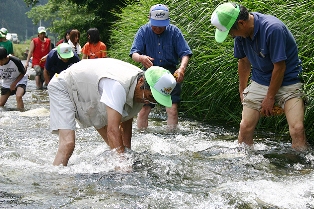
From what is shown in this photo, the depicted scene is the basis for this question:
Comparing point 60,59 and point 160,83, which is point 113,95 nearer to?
point 160,83

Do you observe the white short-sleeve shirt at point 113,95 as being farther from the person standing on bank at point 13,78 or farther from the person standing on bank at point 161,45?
the person standing on bank at point 13,78

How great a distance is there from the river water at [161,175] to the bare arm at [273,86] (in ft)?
1.74

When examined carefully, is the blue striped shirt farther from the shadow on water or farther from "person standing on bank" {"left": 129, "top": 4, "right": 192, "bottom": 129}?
the shadow on water

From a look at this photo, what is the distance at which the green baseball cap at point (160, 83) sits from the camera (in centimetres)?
485

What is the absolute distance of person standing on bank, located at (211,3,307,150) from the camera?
18.1 feet

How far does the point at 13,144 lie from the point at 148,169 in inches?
91.5

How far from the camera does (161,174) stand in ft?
17.3

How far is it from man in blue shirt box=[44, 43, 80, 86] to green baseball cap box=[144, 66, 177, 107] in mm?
5092

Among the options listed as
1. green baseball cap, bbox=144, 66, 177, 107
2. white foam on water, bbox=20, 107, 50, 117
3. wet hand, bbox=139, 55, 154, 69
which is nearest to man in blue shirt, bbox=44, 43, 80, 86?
white foam on water, bbox=20, 107, 50, 117

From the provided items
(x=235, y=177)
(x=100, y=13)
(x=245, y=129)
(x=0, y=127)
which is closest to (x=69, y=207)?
(x=235, y=177)

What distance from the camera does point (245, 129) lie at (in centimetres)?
602

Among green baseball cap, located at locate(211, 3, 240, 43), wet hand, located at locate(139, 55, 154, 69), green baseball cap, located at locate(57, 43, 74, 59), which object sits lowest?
green baseball cap, located at locate(57, 43, 74, 59)

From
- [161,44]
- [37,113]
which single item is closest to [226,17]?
[161,44]

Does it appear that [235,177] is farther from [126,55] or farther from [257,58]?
[126,55]
